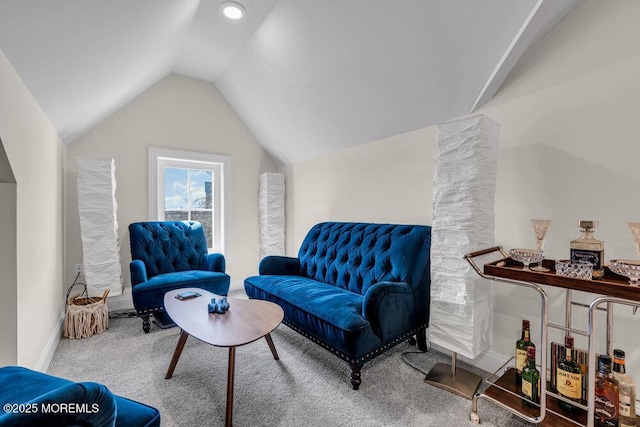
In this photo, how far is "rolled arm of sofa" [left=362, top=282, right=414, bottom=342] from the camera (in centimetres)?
175

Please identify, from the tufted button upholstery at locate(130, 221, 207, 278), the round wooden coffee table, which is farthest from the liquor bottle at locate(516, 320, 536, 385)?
the tufted button upholstery at locate(130, 221, 207, 278)

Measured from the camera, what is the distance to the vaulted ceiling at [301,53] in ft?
5.13

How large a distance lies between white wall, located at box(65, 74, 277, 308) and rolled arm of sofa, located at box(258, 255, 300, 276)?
1175mm

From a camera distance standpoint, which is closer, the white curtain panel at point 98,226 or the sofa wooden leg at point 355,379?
the sofa wooden leg at point 355,379

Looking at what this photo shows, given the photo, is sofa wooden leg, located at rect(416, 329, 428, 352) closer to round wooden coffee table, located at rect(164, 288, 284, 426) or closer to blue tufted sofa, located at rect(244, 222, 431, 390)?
blue tufted sofa, located at rect(244, 222, 431, 390)

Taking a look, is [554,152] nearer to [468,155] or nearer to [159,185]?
[468,155]

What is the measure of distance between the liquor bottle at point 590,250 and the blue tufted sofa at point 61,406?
1.74 m

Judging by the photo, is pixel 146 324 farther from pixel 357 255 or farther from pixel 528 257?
pixel 528 257

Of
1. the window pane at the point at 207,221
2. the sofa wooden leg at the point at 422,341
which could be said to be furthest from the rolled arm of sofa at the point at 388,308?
the window pane at the point at 207,221

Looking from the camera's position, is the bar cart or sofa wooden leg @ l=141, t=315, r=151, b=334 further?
sofa wooden leg @ l=141, t=315, r=151, b=334

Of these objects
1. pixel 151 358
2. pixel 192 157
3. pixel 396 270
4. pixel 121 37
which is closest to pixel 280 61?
pixel 121 37

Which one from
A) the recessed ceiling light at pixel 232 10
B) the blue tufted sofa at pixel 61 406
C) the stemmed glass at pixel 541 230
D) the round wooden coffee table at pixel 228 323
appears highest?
the recessed ceiling light at pixel 232 10

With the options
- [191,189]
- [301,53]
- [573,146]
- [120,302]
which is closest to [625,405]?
[573,146]

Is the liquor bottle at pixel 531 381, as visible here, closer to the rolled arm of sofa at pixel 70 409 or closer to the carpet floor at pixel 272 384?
the carpet floor at pixel 272 384
